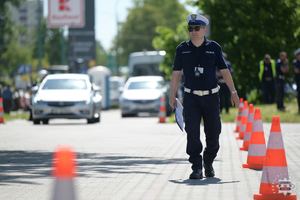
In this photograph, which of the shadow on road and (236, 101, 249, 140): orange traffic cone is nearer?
the shadow on road

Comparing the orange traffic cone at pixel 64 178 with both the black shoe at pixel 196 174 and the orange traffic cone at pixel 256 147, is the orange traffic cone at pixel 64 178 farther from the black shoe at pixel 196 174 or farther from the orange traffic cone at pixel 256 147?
the orange traffic cone at pixel 256 147

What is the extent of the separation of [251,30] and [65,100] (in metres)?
10.0

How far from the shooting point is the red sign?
4753 cm

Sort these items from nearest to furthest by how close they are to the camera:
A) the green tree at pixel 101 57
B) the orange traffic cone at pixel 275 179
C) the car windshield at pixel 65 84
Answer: the orange traffic cone at pixel 275 179
the car windshield at pixel 65 84
the green tree at pixel 101 57

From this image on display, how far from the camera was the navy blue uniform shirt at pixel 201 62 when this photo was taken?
7.73 meters

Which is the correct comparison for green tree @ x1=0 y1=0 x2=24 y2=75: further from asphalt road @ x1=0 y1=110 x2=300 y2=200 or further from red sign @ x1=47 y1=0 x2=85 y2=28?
asphalt road @ x1=0 y1=110 x2=300 y2=200

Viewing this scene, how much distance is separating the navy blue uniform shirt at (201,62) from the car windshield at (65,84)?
13385 millimetres

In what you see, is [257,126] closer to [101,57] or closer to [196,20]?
[196,20]

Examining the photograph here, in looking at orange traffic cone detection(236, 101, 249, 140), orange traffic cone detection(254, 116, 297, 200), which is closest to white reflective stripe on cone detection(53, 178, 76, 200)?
orange traffic cone detection(254, 116, 297, 200)

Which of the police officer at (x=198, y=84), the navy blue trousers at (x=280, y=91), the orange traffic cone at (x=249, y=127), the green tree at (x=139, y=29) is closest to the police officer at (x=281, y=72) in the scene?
the navy blue trousers at (x=280, y=91)

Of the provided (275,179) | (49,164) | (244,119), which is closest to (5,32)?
(244,119)

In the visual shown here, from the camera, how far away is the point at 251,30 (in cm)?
2691

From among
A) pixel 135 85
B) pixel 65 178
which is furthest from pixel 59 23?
pixel 65 178

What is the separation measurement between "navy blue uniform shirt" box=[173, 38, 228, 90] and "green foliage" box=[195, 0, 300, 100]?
19.1 m
